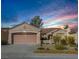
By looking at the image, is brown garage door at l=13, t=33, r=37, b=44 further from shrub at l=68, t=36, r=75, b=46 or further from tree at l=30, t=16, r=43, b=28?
shrub at l=68, t=36, r=75, b=46

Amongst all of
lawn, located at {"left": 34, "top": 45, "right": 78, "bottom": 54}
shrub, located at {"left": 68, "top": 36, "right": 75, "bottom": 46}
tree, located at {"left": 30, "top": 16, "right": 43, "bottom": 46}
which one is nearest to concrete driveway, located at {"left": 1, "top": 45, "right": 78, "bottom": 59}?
lawn, located at {"left": 34, "top": 45, "right": 78, "bottom": 54}

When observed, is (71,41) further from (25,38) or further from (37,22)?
(25,38)

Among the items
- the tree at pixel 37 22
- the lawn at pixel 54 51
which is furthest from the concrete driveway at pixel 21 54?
the tree at pixel 37 22

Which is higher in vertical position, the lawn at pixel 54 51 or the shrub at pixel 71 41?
the shrub at pixel 71 41

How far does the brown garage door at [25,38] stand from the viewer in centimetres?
308

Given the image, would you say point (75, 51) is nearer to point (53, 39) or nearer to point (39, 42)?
point (53, 39)

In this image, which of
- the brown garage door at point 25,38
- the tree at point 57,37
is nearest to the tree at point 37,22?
the brown garage door at point 25,38

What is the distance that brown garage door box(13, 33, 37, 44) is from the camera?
10.1ft

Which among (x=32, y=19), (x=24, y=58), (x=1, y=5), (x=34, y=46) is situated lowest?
(x=24, y=58)

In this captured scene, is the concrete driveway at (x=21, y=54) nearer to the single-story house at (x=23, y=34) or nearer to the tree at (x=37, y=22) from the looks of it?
the single-story house at (x=23, y=34)

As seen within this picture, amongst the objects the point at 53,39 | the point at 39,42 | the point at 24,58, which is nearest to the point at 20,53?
the point at 24,58

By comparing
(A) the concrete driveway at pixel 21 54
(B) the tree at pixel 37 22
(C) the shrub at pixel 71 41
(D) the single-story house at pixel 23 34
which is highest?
(B) the tree at pixel 37 22

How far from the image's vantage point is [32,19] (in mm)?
3125

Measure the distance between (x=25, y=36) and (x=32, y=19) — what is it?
298mm
